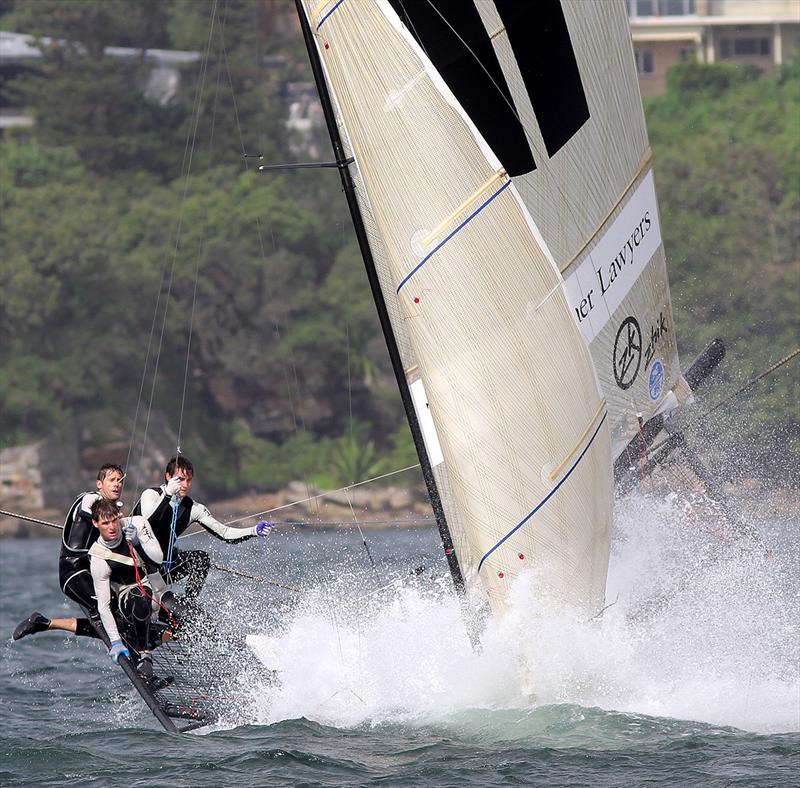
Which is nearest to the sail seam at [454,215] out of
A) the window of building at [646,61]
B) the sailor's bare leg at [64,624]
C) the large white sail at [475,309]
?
the large white sail at [475,309]

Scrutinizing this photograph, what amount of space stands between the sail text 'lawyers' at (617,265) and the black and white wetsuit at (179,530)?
7.20ft

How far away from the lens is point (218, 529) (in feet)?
25.8

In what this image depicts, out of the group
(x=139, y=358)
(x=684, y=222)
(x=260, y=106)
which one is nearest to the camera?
(x=684, y=222)

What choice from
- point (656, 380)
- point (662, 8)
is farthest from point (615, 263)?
point (662, 8)

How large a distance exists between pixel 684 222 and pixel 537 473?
2570 cm

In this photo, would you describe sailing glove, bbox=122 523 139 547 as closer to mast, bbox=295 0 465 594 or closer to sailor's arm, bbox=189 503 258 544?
sailor's arm, bbox=189 503 258 544

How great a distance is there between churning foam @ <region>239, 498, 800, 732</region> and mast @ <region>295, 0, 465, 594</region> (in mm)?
383

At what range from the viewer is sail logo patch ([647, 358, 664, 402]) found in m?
9.62

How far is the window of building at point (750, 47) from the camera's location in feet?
148

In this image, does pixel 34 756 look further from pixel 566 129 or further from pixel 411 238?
pixel 566 129

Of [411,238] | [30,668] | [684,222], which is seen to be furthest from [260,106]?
[411,238]

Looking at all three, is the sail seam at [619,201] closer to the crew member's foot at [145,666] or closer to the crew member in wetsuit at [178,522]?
the crew member in wetsuit at [178,522]

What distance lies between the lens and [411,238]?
735cm

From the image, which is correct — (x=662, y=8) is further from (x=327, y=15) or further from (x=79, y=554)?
(x=79, y=554)
